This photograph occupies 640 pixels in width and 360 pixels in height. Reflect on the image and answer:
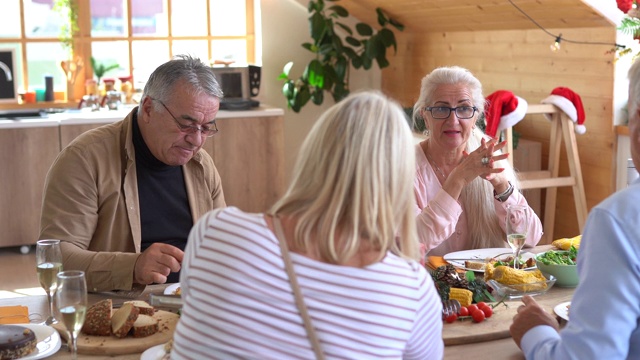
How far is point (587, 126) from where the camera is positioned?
188 inches

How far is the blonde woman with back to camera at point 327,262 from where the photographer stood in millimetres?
1429

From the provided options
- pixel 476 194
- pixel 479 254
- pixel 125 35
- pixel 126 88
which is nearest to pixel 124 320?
pixel 479 254

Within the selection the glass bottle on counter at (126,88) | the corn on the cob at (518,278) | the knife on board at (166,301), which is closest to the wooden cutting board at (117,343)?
the knife on board at (166,301)

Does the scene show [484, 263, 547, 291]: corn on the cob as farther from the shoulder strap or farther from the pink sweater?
the shoulder strap

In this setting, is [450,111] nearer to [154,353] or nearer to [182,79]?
[182,79]

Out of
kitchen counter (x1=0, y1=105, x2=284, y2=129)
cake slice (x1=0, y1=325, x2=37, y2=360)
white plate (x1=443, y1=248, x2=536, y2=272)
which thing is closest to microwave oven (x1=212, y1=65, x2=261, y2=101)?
kitchen counter (x1=0, y1=105, x2=284, y2=129)

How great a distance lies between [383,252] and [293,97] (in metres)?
4.75

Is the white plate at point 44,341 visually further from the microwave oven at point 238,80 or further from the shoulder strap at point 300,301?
the microwave oven at point 238,80

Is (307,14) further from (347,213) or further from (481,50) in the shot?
(347,213)

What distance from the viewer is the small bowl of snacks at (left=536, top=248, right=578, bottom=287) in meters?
2.31

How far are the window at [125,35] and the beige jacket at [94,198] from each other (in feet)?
11.6

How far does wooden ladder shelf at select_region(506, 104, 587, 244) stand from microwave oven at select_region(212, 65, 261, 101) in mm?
1957

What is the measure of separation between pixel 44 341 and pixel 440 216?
4.17 ft

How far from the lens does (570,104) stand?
4551 mm
